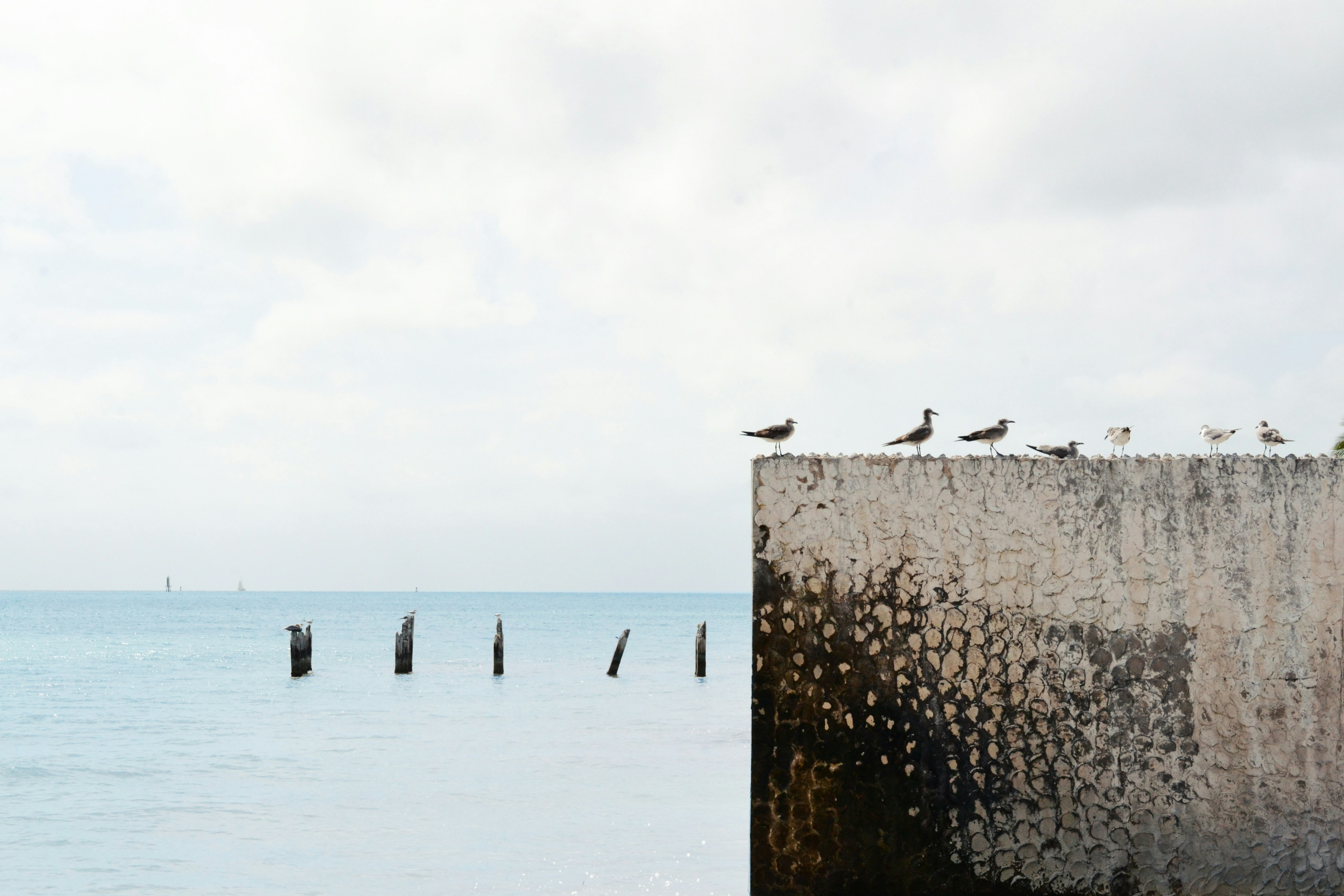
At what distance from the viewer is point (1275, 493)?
566cm

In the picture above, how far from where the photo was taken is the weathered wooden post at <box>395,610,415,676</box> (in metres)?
26.0

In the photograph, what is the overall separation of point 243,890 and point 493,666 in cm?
2022

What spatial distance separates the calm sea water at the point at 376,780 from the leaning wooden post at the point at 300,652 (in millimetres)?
364

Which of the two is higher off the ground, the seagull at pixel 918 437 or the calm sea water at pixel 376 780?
the seagull at pixel 918 437

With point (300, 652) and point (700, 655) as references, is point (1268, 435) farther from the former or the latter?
point (300, 652)

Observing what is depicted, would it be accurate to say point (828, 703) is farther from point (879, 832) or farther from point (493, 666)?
point (493, 666)

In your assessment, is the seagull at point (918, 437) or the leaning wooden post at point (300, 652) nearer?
the seagull at point (918, 437)

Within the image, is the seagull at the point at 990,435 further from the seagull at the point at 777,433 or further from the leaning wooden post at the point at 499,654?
the leaning wooden post at the point at 499,654

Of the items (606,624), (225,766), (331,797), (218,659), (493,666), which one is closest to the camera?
(331,797)

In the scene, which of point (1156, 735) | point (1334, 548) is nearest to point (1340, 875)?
point (1156, 735)

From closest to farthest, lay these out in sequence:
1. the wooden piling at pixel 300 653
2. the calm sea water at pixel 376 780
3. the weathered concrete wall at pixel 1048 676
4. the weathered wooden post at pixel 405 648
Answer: the weathered concrete wall at pixel 1048 676 < the calm sea water at pixel 376 780 < the wooden piling at pixel 300 653 < the weathered wooden post at pixel 405 648

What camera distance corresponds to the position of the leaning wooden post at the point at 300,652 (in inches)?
1019

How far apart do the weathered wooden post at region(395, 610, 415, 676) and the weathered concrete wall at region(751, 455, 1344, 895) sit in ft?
69.6

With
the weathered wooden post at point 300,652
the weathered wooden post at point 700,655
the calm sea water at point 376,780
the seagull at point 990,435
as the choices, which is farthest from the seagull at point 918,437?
the weathered wooden post at point 300,652
